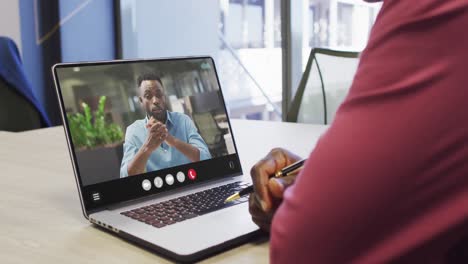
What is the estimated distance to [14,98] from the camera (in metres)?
2.58

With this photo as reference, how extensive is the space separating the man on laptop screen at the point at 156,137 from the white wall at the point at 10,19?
3079 mm

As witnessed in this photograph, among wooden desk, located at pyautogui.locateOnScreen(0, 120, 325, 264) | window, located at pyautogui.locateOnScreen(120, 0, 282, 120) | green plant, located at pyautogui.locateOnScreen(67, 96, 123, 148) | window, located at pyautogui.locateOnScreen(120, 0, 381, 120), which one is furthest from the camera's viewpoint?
window, located at pyautogui.locateOnScreen(120, 0, 282, 120)

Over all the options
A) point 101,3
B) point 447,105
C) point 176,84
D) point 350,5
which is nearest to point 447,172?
point 447,105

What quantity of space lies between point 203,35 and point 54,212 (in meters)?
3.64

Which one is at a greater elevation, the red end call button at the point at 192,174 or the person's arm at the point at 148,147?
the person's arm at the point at 148,147

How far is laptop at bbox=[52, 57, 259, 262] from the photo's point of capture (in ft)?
2.60

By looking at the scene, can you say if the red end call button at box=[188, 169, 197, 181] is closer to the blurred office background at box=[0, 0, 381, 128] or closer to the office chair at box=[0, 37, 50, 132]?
the office chair at box=[0, 37, 50, 132]

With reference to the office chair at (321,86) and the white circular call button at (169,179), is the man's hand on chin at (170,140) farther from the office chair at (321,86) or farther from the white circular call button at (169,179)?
the office chair at (321,86)

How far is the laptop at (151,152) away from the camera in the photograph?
2.60ft

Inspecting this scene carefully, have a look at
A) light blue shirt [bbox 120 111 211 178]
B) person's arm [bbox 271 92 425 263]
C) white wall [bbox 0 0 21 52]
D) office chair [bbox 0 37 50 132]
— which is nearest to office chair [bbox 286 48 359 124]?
office chair [bbox 0 37 50 132]

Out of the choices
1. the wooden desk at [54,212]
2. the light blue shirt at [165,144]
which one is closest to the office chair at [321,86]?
the wooden desk at [54,212]

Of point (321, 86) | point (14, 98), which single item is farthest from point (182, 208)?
point (14, 98)

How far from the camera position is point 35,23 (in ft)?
12.9

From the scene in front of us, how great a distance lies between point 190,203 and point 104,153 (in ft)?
0.52
